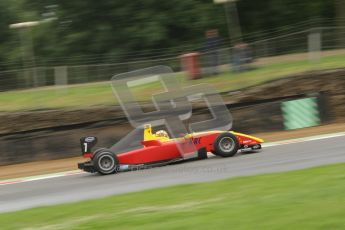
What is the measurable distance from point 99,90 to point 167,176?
8.72 m

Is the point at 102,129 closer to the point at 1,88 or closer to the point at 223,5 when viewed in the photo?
the point at 1,88

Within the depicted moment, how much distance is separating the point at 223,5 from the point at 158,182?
886 inches

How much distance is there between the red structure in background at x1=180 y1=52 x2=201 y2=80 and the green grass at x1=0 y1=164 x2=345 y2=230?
10507 mm

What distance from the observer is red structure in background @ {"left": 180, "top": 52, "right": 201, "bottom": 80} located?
19094 millimetres

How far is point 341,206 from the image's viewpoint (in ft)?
18.6

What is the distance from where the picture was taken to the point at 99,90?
19219mm

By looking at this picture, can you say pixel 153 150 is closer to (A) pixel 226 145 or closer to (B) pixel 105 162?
(B) pixel 105 162

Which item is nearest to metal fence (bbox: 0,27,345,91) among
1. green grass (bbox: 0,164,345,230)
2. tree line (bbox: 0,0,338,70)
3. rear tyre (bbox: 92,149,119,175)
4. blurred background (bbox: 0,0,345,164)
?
blurred background (bbox: 0,0,345,164)

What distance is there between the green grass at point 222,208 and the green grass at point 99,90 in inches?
407

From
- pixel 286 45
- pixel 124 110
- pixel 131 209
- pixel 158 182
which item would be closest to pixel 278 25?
pixel 286 45

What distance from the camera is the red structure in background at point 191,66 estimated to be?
19.1 metres

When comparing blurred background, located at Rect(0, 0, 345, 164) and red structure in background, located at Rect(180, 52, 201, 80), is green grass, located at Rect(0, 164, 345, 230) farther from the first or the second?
red structure in background, located at Rect(180, 52, 201, 80)

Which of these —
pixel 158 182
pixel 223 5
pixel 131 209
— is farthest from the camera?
pixel 223 5

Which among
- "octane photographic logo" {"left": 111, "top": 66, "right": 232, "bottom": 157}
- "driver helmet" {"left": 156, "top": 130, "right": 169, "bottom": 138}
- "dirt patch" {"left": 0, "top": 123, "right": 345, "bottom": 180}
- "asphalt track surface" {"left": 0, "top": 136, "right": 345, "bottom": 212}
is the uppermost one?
"octane photographic logo" {"left": 111, "top": 66, "right": 232, "bottom": 157}
